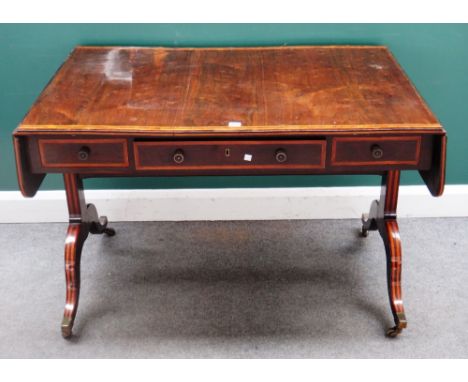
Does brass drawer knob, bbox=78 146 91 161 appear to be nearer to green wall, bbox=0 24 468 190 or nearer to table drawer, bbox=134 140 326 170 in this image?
table drawer, bbox=134 140 326 170

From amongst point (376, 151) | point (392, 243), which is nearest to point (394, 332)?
point (392, 243)

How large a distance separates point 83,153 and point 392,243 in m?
1.05

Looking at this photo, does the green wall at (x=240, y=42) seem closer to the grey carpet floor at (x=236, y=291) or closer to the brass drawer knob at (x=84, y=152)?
the grey carpet floor at (x=236, y=291)

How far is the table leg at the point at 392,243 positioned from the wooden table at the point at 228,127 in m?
0.33

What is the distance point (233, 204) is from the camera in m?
2.83

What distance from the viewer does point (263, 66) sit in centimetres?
230

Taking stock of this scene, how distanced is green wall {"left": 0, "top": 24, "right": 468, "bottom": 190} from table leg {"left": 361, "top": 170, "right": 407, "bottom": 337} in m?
0.45

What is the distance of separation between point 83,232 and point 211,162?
26.1 inches

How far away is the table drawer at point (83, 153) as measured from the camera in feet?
6.38

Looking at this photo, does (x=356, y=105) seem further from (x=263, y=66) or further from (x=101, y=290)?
(x=101, y=290)

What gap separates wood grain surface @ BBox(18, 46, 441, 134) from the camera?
→ 194 cm

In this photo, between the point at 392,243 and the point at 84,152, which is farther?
the point at 392,243

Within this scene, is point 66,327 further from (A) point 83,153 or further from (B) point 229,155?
(B) point 229,155

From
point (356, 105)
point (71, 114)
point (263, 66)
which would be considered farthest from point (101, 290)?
point (356, 105)
